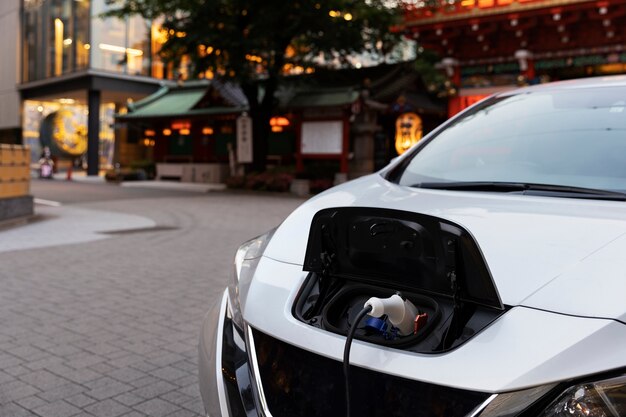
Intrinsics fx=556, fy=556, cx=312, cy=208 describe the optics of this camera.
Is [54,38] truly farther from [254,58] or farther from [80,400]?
[80,400]

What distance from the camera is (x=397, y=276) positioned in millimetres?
1600

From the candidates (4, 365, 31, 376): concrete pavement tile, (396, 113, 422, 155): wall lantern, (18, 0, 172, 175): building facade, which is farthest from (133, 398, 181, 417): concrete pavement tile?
(18, 0, 172, 175): building facade

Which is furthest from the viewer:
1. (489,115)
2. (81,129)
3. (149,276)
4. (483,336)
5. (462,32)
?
(81,129)

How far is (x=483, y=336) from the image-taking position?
132 centimetres

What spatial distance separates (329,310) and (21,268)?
621cm

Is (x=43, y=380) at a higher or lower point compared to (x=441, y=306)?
lower

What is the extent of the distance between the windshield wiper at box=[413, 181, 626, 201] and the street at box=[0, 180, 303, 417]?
71.6 inches

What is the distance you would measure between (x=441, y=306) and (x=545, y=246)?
313 mm

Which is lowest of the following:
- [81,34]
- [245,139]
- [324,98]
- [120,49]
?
[245,139]

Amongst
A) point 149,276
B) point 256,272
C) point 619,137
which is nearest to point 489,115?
point 619,137

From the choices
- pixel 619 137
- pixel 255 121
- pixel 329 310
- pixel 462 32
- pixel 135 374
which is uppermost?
pixel 462 32

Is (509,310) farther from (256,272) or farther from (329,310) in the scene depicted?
(256,272)

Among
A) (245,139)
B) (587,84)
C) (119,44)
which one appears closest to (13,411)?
(587,84)

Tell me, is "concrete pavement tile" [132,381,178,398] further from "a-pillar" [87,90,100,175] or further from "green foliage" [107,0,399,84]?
"a-pillar" [87,90,100,175]
